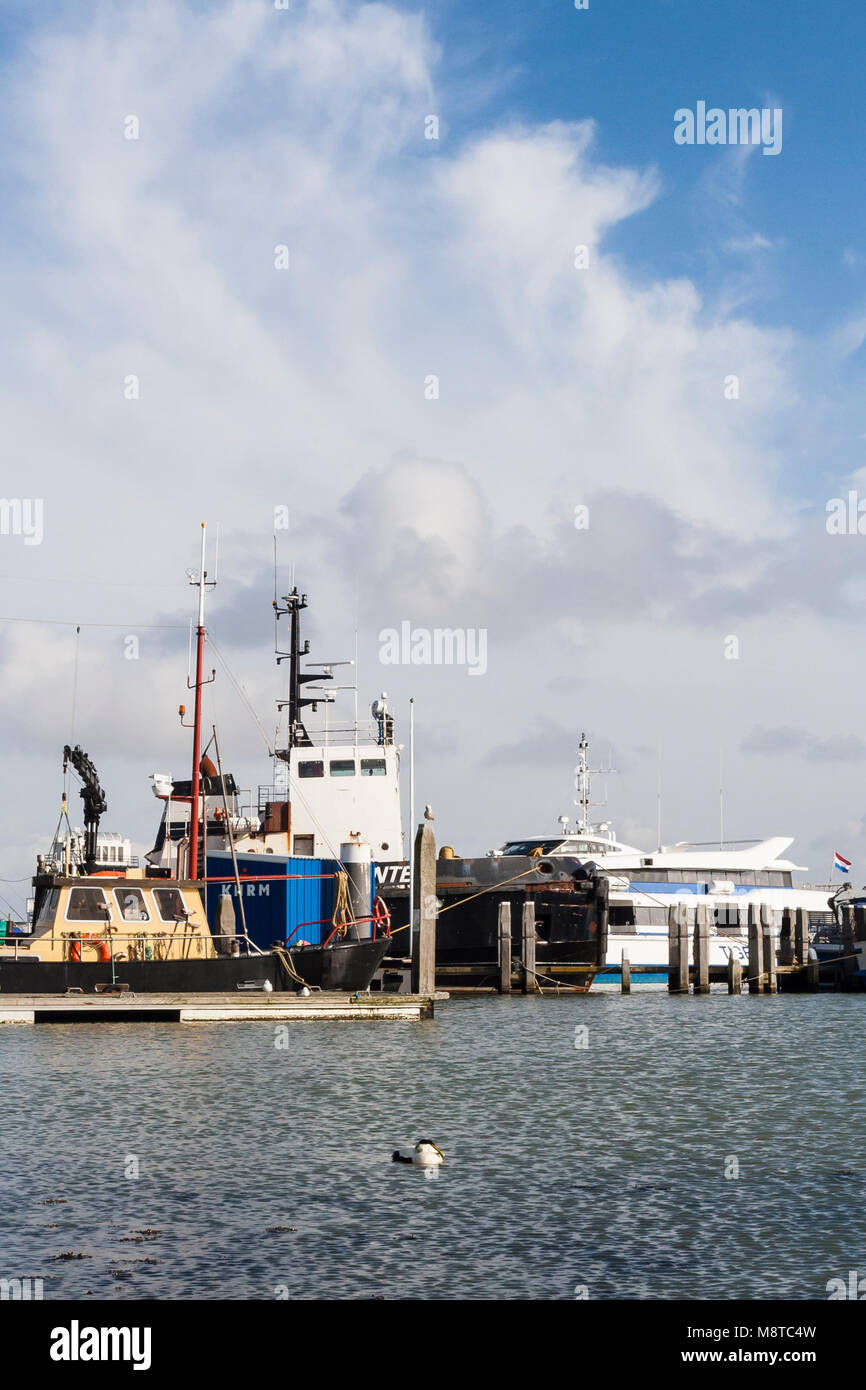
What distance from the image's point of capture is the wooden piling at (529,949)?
43.9 metres

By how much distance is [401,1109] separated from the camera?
2066cm

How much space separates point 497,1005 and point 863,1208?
2685 cm

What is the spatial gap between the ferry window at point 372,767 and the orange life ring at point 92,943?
20.8 meters

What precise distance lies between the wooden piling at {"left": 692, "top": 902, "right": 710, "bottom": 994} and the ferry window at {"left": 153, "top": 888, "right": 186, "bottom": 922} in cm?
2071

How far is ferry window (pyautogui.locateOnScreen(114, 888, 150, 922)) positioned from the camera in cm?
3159

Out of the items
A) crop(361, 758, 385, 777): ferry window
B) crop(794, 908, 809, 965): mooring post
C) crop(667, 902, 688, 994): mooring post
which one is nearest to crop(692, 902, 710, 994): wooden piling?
crop(667, 902, 688, 994): mooring post

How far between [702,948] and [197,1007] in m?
22.2

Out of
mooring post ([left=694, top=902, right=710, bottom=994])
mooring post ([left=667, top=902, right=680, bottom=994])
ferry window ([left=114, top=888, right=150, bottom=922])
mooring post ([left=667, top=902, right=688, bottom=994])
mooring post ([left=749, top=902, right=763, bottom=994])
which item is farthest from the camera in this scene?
mooring post ([left=749, top=902, right=763, bottom=994])

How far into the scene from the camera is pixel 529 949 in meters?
44.6

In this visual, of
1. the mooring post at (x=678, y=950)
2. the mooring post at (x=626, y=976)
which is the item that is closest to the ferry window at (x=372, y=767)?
the mooring post at (x=626, y=976)

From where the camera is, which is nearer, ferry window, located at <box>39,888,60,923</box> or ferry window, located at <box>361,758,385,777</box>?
ferry window, located at <box>39,888,60,923</box>

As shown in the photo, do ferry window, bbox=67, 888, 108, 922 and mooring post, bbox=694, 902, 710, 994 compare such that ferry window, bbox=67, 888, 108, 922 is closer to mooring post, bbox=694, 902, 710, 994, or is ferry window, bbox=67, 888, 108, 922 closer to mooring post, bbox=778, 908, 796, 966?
mooring post, bbox=694, 902, 710, 994
